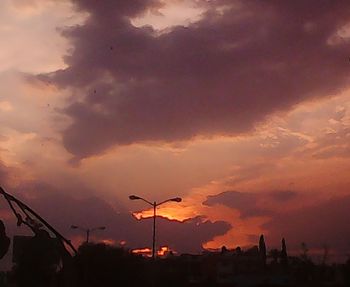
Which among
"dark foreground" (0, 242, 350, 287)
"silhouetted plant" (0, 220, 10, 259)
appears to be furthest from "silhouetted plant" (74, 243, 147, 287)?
"silhouetted plant" (0, 220, 10, 259)

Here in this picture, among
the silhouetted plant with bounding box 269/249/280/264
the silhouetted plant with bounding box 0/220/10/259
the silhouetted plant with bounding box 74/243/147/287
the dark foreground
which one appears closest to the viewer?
the silhouetted plant with bounding box 0/220/10/259

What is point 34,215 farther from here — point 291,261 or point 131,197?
point 291,261

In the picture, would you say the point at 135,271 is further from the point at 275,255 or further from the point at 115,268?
the point at 275,255

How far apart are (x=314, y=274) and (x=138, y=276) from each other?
5351 centimetres

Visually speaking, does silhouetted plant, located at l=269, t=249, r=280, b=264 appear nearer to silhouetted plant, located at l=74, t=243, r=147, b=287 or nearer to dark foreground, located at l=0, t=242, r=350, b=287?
dark foreground, located at l=0, t=242, r=350, b=287

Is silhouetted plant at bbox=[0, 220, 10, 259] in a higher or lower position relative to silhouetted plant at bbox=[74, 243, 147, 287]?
lower

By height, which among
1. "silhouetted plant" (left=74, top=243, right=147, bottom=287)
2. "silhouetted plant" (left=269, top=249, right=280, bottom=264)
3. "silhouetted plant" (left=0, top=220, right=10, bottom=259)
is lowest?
"silhouetted plant" (left=0, top=220, right=10, bottom=259)

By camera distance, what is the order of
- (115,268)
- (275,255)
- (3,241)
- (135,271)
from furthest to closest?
(275,255) < (135,271) < (115,268) < (3,241)

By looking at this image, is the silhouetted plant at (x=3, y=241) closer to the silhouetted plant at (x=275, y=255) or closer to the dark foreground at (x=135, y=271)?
the dark foreground at (x=135, y=271)

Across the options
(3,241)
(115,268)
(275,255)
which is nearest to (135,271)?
(115,268)

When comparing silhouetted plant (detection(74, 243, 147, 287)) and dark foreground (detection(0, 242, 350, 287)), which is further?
silhouetted plant (detection(74, 243, 147, 287))

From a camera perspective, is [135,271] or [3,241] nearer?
[3,241]

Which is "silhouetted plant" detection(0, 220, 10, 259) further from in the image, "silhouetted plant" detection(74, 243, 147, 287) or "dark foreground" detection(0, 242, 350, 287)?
"silhouetted plant" detection(74, 243, 147, 287)

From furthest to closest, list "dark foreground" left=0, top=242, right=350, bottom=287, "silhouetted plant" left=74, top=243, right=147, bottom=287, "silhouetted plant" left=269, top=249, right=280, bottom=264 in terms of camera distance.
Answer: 1. "silhouetted plant" left=269, top=249, right=280, bottom=264
2. "silhouetted plant" left=74, top=243, right=147, bottom=287
3. "dark foreground" left=0, top=242, right=350, bottom=287
